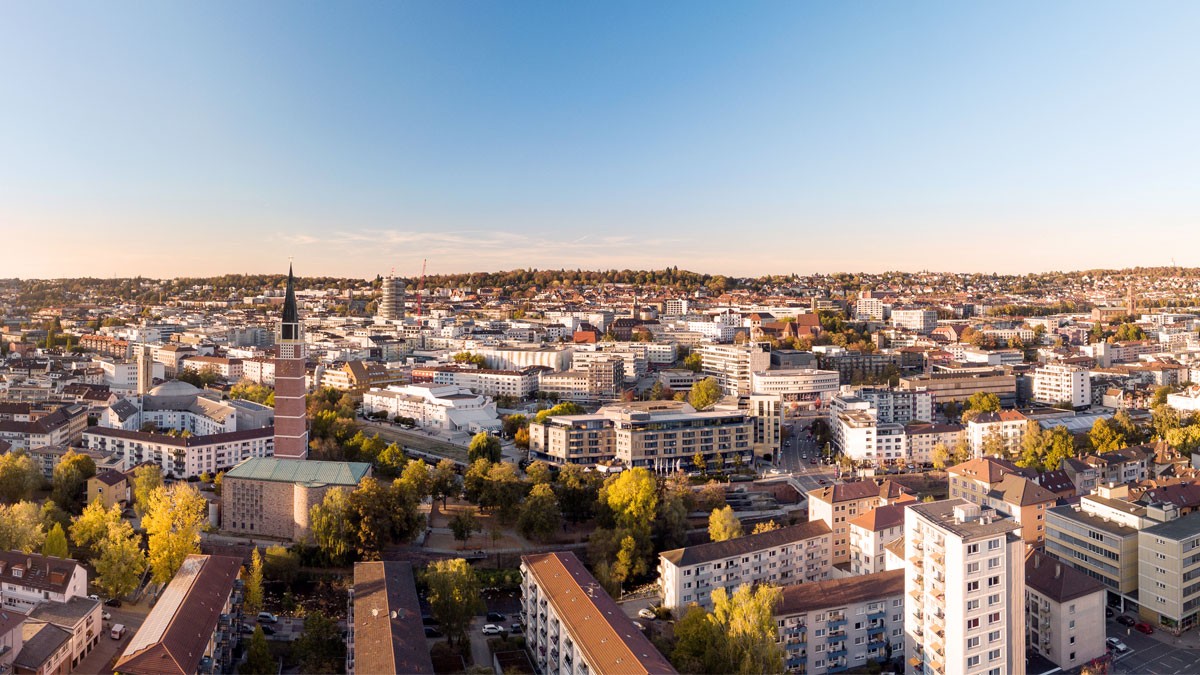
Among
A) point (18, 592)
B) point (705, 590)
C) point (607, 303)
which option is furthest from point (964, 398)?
point (607, 303)

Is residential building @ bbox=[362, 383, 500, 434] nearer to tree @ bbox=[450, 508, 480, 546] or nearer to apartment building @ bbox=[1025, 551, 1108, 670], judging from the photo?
tree @ bbox=[450, 508, 480, 546]

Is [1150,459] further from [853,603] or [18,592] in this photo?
[18,592]

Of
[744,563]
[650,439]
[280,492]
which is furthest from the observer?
[650,439]

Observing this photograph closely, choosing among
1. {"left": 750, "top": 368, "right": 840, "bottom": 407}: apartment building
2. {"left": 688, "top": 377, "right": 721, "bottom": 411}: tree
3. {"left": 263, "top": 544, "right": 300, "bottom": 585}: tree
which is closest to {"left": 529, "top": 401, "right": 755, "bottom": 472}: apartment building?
{"left": 688, "top": 377, "right": 721, "bottom": 411}: tree

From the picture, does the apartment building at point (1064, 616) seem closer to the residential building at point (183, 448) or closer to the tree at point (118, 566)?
Answer: the tree at point (118, 566)

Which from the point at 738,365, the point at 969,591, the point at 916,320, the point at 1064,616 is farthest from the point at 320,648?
the point at 916,320

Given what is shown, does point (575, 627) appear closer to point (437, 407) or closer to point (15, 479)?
point (15, 479)
